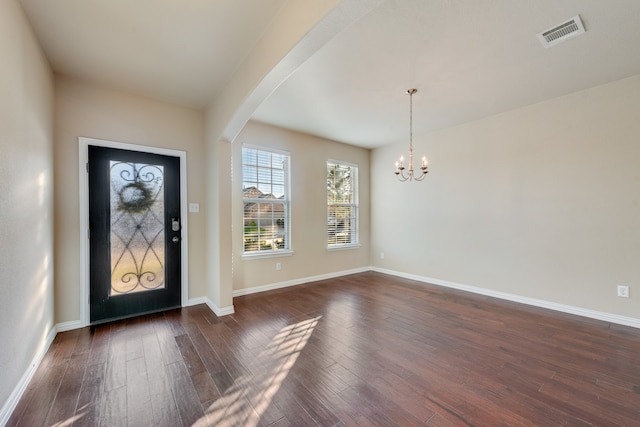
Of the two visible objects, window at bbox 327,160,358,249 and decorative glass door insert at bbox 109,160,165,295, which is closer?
decorative glass door insert at bbox 109,160,165,295

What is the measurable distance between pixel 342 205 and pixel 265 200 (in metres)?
1.81

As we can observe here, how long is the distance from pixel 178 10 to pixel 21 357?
278cm

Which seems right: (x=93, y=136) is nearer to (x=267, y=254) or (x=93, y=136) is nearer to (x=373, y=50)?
Result: (x=267, y=254)

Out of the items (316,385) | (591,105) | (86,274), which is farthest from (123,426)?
(591,105)

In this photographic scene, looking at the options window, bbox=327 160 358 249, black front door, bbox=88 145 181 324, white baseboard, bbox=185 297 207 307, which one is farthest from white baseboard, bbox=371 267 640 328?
black front door, bbox=88 145 181 324

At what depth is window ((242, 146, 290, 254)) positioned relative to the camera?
421cm

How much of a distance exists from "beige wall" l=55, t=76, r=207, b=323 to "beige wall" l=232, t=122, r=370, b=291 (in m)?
0.61

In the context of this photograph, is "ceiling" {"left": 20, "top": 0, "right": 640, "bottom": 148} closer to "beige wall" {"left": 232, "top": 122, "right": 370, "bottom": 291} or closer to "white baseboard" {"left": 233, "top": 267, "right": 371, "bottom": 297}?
"beige wall" {"left": 232, "top": 122, "right": 370, "bottom": 291}

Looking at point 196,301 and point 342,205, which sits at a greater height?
point 342,205

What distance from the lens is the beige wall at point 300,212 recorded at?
4102mm

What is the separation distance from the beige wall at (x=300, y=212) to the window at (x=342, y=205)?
169 mm

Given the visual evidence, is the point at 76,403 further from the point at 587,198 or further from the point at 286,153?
the point at 587,198

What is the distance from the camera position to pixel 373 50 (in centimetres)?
242

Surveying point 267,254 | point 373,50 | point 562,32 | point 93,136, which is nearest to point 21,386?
point 93,136
